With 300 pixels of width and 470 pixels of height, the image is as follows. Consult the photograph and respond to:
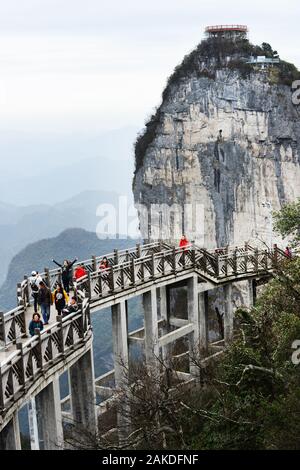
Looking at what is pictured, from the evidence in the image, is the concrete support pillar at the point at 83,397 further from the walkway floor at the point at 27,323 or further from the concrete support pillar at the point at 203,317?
the concrete support pillar at the point at 203,317

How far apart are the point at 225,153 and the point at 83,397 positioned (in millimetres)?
43378

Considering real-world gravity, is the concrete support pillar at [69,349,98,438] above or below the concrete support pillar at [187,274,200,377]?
below

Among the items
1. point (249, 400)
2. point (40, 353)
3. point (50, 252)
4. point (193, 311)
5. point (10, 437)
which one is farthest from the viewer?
point (50, 252)

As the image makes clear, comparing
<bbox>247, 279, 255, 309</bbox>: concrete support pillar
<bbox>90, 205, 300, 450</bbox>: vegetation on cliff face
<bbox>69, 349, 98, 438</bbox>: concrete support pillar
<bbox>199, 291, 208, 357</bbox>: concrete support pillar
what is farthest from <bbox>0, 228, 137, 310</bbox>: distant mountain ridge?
<bbox>90, 205, 300, 450</bbox>: vegetation on cliff face

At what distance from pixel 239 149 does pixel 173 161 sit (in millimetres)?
7052

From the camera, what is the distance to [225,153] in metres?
60.3

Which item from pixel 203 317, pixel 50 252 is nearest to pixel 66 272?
pixel 203 317

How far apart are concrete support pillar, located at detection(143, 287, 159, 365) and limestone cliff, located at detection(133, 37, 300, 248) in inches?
1320

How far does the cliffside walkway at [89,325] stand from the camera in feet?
44.9

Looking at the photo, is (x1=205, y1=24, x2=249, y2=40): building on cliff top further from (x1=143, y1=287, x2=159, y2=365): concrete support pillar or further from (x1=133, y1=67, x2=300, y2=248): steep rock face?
(x1=143, y1=287, x2=159, y2=365): concrete support pillar

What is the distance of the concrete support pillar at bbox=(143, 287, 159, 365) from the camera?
24927 millimetres

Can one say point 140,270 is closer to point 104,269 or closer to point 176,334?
point 104,269

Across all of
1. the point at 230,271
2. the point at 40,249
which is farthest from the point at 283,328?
the point at 40,249

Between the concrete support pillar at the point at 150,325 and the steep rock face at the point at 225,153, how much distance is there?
33.0m
